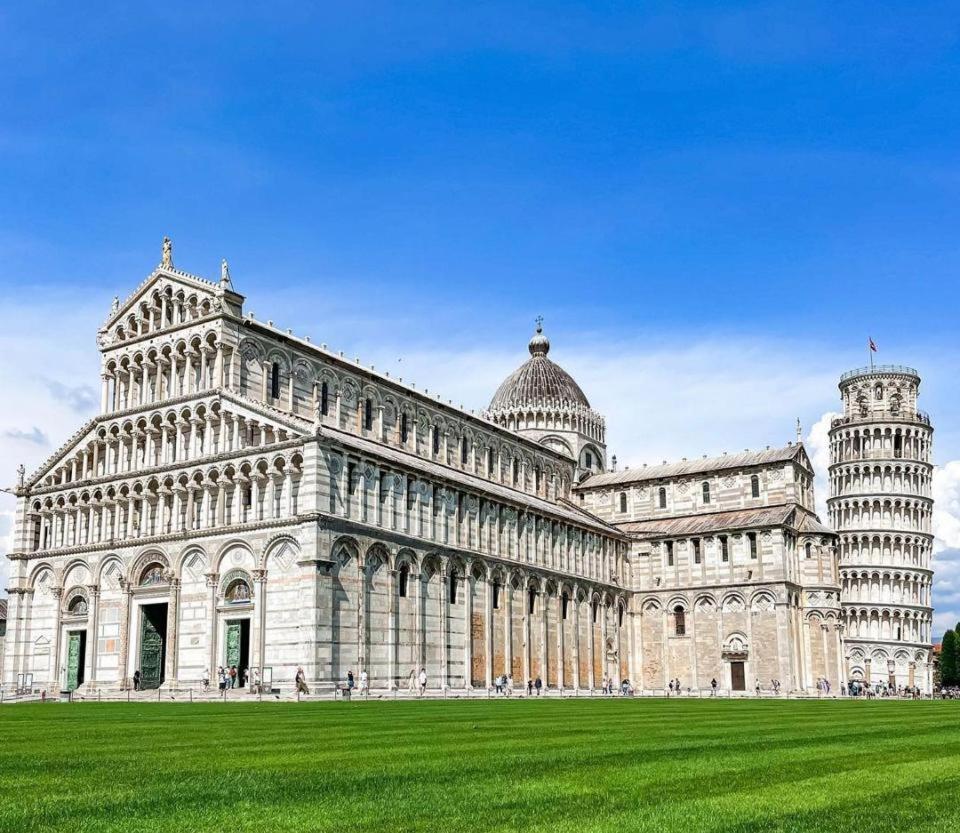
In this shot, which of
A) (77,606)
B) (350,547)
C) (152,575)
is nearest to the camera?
(350,547)

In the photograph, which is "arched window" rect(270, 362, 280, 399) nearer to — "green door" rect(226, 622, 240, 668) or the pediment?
the pediment

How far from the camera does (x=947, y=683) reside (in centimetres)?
12394

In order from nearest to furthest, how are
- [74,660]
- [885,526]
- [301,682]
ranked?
[301,682]
[74,660]
[885,526]

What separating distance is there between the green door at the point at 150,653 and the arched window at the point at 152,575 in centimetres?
159

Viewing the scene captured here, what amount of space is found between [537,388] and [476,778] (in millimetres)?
80626

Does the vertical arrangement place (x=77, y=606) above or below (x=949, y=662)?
above

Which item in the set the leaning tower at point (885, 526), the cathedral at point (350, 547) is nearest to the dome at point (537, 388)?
the cathedral at point (350, 547)

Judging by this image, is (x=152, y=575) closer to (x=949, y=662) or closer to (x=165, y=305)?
(x=165, y=305)

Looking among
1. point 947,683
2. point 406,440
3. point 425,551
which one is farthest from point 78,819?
point 947,683

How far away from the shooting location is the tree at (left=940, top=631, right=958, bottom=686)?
12388cm

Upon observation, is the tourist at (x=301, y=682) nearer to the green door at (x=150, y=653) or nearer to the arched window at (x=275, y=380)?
the green door at (x=150, y=653)

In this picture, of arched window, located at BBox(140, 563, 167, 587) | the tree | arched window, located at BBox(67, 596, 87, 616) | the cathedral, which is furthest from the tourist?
the tree

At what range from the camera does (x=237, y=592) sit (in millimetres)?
52250

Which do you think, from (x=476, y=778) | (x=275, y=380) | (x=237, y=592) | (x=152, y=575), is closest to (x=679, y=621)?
(x=275, y=380)
